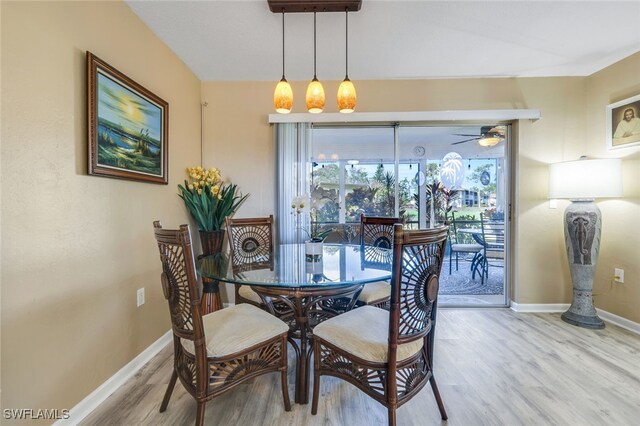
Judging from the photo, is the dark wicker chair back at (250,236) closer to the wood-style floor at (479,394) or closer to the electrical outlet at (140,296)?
the electrical outlet at (140,296)

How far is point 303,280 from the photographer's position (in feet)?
4.93

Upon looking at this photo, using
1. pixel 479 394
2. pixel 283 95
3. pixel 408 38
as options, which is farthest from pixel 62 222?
pixel 408 38

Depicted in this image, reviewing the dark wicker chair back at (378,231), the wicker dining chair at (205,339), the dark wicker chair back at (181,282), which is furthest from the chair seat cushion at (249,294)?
the dark wicker chair back at (378,231)

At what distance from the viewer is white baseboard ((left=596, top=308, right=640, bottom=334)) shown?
248cm

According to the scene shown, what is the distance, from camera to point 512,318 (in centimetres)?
283

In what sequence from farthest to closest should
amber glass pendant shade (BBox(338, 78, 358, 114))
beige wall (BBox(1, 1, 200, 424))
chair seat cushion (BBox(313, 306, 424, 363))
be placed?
amber glass pendant shade (BBox(338, 78, 358, 114)), chair seat cushion (BBox(313, 306, 424, 363)), beige wall (BBox(1, 1, 200, 424))

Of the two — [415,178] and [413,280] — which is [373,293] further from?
[415,178]

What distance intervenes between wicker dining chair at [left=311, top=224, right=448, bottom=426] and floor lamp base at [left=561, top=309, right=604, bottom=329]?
217 cm

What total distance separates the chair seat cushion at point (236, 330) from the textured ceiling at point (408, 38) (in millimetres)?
2120

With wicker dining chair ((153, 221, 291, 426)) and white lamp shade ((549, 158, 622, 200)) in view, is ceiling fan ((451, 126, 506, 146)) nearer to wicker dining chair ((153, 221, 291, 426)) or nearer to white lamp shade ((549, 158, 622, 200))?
white lamp shade ((549, 158, 622, 200))

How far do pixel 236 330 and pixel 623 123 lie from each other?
391 cm

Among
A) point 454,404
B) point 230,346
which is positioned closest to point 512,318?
point 454,404

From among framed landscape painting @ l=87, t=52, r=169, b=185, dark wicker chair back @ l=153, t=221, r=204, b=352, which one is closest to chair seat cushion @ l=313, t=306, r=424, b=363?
dark wicker chair back @ l=153, t=221, r=204, b=352

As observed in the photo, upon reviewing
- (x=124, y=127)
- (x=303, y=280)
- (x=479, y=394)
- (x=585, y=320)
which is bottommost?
(x=479, y=394)
